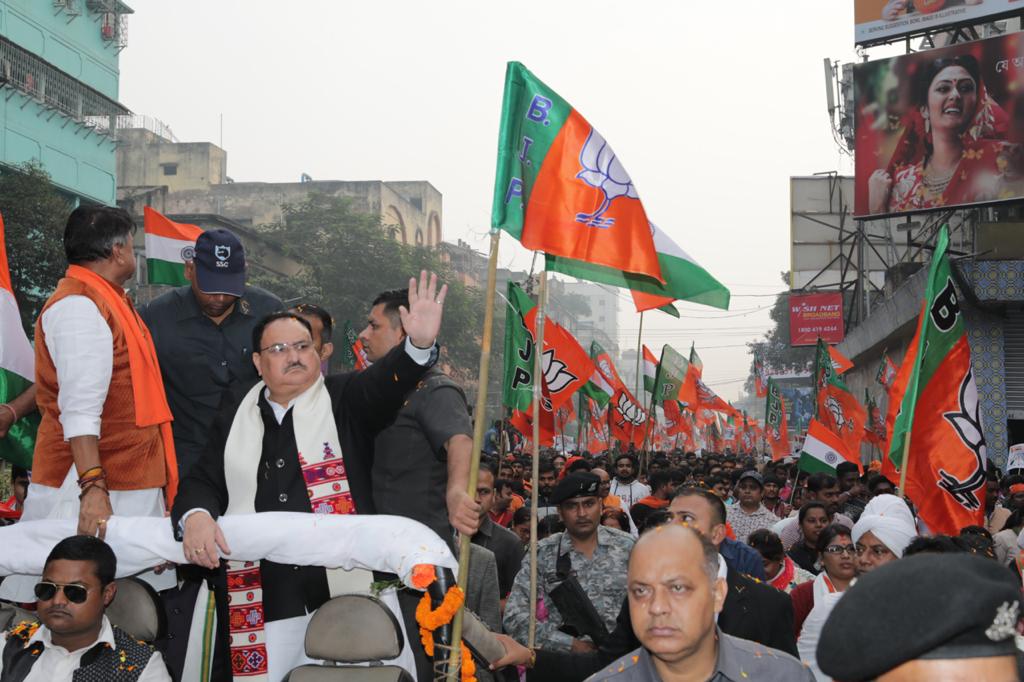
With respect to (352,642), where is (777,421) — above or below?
below

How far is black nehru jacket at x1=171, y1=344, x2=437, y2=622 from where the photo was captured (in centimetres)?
404

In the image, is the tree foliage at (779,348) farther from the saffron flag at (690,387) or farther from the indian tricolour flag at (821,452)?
the indian tricolour flag at (821,452)

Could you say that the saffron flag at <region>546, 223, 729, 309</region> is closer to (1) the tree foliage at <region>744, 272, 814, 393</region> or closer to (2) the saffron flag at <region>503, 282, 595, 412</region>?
(2) the saffron flag at <region>503, 282, 595, 412</region>

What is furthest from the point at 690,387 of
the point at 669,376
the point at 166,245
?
the point at 166,245

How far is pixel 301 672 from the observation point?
146 inches

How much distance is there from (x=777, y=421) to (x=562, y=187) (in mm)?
20069

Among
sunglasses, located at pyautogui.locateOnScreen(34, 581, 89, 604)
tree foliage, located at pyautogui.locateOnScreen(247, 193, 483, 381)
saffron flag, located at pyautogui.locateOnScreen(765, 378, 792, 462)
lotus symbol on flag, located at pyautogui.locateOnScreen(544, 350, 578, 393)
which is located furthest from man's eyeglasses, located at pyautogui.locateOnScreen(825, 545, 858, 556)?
tree foliage, located at pyautogui.locateOnScreen(247, 193, 483, 381)

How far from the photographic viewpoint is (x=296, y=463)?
424cm

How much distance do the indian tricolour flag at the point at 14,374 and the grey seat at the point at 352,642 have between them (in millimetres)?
2183

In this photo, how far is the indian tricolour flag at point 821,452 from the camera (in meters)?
13.5

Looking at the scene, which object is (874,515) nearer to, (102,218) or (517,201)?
(517,201)

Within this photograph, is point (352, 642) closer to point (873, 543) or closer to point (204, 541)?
point (204, 541)

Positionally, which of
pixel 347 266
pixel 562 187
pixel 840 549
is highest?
pixel 347 266

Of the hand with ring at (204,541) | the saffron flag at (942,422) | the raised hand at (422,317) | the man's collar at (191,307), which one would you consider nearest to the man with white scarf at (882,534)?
the saffron flag at (942,422)
